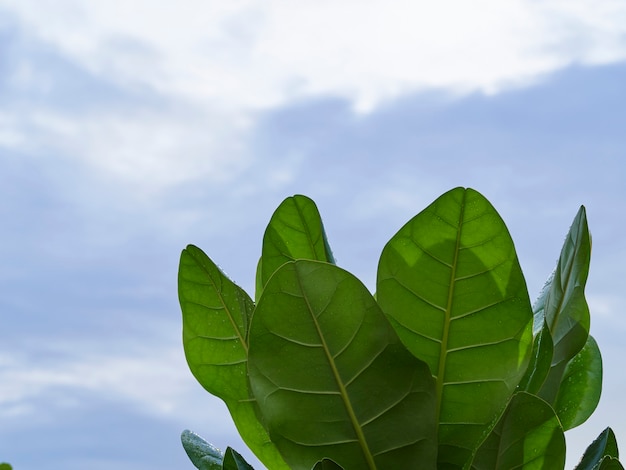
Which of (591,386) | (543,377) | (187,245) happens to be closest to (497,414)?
(543,377)

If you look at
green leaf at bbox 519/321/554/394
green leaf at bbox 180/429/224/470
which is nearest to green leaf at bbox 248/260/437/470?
green leaf at bbox 519/321/554/394

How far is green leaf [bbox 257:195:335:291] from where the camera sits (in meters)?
1.02

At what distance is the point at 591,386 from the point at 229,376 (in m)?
0.56

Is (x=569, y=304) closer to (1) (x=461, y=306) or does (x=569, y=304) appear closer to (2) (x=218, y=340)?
(1) (x=461, y=306)

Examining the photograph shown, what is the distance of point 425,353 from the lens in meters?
0.90

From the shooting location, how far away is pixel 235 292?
97 cm

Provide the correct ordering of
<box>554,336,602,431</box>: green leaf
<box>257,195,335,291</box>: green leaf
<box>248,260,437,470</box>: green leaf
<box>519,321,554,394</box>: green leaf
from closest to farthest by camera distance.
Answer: <box>248,260,437,470</box>: green leaf → <box>519,321,554,394</box>: green leaf → <box>257,195,335,291</box>: green leaf → <box>554,336,602,431</box>: green leaf

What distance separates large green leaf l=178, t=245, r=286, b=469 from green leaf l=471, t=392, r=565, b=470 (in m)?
0.32

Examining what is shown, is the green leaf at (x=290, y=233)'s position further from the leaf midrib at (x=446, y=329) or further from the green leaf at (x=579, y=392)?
the green leaf at (x=579, y=392)

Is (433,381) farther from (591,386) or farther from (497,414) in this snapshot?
(591,386)

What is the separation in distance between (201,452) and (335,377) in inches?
15.0

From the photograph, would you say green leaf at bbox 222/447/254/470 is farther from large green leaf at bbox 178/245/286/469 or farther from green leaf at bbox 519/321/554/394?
green leaf at bbox 519/321/554/394

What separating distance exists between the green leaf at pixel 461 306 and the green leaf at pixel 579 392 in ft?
0.94

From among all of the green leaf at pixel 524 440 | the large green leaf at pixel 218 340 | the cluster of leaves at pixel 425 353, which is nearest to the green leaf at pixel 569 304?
the cluster of leaves at pixel 425 353
